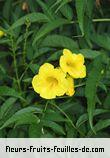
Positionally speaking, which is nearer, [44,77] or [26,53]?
[44,77]

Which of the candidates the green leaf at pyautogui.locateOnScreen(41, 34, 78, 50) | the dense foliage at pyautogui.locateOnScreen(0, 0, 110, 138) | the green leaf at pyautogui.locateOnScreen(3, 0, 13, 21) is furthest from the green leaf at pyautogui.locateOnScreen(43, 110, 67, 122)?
the green leaf at pyautogui.locateOnScreen(3, 0, 13, 21)

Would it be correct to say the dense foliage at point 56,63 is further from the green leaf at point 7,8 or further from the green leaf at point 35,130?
the green leaf at point 7,8

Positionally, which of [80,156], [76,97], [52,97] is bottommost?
[80,156]

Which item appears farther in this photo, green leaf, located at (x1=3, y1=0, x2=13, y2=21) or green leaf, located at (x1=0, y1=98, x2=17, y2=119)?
green leaf, located at (x1=3, y1=0, x2=13, y2=21)

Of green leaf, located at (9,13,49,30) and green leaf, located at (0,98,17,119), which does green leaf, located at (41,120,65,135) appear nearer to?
green leaf, located at (0,98,17,119)

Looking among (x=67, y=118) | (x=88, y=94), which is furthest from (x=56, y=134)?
(x=88, y=94)

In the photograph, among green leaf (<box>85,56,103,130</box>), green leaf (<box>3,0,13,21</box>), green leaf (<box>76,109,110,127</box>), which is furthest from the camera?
green leaf (<box>3,0,13,21</box>)

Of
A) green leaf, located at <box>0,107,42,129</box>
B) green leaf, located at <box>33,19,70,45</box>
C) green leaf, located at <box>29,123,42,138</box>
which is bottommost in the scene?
green leaf, located at <box>29,123,42,138</box>

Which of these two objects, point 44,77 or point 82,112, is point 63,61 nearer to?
point 44,77
